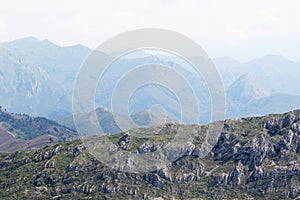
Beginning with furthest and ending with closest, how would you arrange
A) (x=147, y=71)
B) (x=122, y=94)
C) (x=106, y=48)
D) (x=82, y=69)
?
(x=122, y=94)
(x=147, y=71)
(x=106, y=48)
(x=82, y=69)

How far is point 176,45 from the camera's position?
13788cm

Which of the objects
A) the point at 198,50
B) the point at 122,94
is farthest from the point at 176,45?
the point at 122,94

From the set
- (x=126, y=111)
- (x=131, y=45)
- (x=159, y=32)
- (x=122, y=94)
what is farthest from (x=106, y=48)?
(x=122, y=94)

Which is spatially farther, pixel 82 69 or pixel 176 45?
pixel 176 45

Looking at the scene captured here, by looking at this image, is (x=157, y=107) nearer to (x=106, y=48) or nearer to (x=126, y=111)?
(x=126, y=111)

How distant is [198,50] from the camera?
13188cm

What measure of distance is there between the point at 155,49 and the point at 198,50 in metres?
11.8

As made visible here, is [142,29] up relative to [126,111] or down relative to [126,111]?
up

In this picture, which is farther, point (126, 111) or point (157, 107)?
point (157, 107)

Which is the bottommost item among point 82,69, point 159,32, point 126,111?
point 126,111

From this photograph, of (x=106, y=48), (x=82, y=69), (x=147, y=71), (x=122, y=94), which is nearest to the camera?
(x=82, y=69)

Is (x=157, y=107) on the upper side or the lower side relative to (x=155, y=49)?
lower

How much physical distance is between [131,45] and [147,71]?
28.1 metres

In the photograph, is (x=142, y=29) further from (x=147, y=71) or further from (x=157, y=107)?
(x=157, y=107)
